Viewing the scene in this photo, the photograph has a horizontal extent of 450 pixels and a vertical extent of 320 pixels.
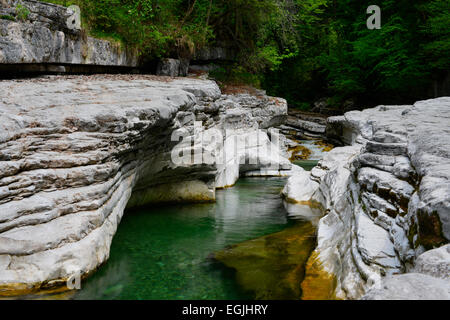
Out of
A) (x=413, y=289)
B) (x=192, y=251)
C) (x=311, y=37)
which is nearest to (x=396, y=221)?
(x=413, y=289)

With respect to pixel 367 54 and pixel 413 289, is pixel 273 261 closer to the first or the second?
pixel 413 289

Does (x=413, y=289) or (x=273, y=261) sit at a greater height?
(x=413, y=289)

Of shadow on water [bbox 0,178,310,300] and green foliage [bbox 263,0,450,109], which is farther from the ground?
green foliage [bbox 263,0,450,109]

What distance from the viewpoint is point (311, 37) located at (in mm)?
24250

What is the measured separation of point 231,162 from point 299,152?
6204 mm

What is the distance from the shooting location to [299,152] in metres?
16.8

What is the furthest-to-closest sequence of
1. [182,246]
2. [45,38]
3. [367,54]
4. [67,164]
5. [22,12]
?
[367,54], [45,38], [22,12], [182,246], [67,164]

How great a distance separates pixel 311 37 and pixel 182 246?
2178 cm

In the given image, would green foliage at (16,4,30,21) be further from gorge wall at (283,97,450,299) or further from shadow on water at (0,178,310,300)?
gorge wall at (283,97,450,299)

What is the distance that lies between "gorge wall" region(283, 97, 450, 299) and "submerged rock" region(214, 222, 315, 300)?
267 mm

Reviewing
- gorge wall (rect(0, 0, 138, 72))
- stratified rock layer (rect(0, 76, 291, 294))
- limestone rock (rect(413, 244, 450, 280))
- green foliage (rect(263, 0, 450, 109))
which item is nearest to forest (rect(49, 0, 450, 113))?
green foliage (rect(263, 0, 450, 109))

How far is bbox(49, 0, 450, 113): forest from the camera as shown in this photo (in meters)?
11.2

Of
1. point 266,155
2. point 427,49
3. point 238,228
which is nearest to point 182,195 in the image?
point 238,228

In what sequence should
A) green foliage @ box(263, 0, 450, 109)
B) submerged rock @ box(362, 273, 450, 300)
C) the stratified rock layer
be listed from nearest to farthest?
submerged rock @ box(362, 273, 450, 300) → the stratified rock layer → green foliage @ box(263, 0, 450, 109)
